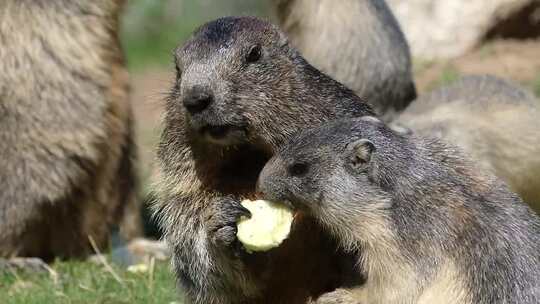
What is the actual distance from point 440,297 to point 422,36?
917cm

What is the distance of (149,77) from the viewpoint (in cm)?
1664

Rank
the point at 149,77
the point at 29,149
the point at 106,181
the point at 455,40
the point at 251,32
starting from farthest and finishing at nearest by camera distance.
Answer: the point at 149,77
the point at 455,40
the point at 106,181
the point at 29,149
the point at 251,32

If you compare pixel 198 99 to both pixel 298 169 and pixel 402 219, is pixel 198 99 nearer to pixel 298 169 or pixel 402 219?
pixel 298 169

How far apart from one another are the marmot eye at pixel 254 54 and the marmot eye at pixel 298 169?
1.70ft

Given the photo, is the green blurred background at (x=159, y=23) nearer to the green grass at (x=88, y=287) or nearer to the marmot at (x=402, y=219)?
the green grass at (x=88, y=287)

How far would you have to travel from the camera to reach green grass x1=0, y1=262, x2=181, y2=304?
21.9 ft

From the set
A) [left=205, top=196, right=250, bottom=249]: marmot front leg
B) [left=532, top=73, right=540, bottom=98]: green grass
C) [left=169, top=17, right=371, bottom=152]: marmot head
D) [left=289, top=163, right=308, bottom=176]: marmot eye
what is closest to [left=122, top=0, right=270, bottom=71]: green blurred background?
[left=532, top=73, right=540, bottom=98]: green grass

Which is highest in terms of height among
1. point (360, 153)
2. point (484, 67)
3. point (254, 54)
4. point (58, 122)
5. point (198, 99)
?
point (484, 67)

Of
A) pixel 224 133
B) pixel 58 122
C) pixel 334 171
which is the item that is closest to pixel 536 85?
pixel 58 122

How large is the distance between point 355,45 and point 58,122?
9.60 ft

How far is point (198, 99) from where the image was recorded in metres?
4.64

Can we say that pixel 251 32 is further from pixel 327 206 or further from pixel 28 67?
pixel 28 67

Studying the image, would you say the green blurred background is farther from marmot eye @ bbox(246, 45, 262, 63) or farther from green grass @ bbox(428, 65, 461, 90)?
marmot eye @ bbox(246, 45, 262, 63)

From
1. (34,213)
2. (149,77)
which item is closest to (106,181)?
(34,213)
